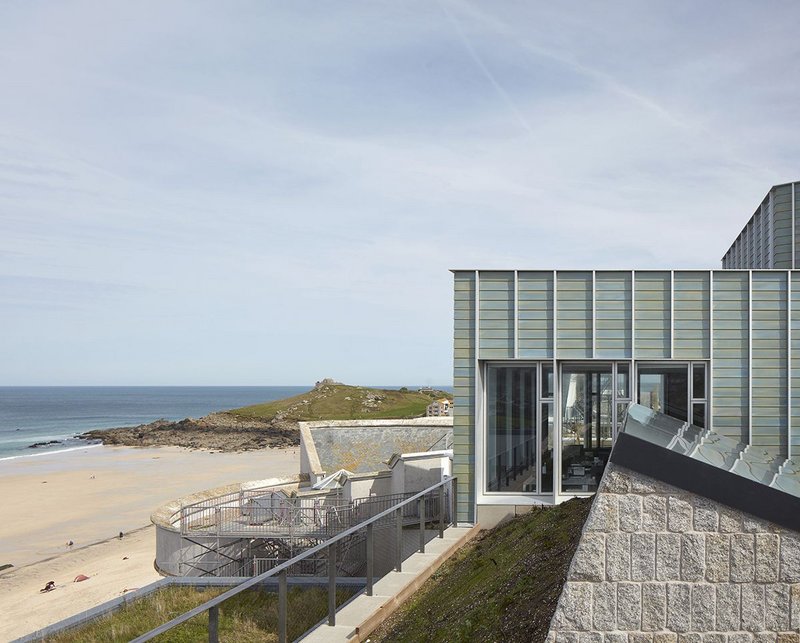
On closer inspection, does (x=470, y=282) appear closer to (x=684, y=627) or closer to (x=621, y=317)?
→ (x=621, y=317)

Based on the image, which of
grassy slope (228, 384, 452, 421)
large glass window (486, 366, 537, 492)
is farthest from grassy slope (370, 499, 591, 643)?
grassy slope (228, 384, 452, 421)

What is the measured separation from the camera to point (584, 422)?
11.5 meters

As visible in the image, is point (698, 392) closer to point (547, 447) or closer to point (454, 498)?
point (547, 447)

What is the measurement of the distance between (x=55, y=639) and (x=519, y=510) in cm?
695

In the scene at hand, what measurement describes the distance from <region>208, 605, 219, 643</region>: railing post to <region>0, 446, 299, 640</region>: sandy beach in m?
15.8

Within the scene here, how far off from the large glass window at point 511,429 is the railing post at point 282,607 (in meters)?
6.32

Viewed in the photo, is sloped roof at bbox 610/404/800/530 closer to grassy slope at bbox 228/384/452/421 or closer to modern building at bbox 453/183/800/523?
modern building at bbox 453/183/800/523

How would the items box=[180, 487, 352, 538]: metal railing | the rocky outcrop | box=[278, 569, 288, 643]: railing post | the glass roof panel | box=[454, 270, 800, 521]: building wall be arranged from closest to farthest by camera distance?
1. the glass roof panel
2. box=[278, 569, 288, 643]: railing post
3. box=[454, 270, 800, 521]: building wall
4. box=[180, 487, 352, 538]: metal railing
5. the rocky outcrop

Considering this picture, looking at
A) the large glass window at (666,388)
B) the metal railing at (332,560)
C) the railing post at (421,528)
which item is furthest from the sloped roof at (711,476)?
the large glass window at (666,388)

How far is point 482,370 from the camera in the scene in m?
11.6

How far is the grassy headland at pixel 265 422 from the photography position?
6831 cm

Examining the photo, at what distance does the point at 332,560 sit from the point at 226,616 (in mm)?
1317

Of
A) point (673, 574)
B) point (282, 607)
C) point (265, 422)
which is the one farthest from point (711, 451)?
point (265, 422)

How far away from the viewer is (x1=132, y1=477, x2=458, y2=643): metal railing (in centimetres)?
446
